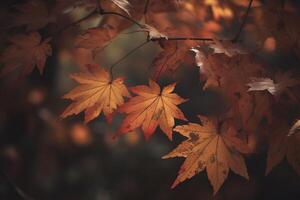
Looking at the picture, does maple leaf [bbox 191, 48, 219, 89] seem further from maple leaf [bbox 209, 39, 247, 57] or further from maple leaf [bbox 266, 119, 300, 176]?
maple leaf [bbox 266, 119, 300, 176]


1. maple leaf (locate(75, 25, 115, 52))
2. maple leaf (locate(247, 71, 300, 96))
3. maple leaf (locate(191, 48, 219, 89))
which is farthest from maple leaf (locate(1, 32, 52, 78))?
maple leaf (locate(247, 71, 300, 96))

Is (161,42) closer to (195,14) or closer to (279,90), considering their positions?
(279,90)

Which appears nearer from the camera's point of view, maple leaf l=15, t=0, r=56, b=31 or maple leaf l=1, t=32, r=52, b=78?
Answer: maple leaf l=1, t=32, r=52, b=78

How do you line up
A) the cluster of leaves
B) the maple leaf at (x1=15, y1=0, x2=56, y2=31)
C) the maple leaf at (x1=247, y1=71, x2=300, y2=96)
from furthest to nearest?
the maple leaf at (x1=15, y1=0, x2=56, y2=31) < the cluster of leaves < the maple leaf at (x1=247, y1=71, x2=300, y2=96)

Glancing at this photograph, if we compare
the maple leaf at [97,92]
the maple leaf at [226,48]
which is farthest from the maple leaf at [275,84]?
the maple leaf at [97,92]

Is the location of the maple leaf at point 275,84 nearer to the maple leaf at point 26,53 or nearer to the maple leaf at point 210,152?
the maple leaf at point 210,152

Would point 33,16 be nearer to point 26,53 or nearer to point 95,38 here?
point 26,53
